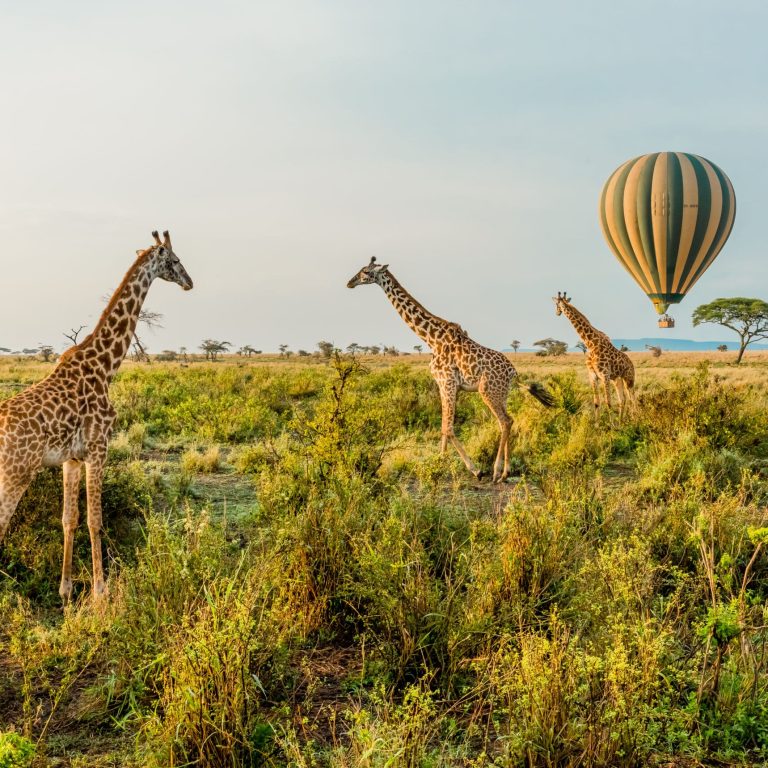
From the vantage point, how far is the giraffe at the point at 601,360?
13461 mm

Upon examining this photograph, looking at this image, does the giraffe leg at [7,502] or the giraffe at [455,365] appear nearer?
the giraffe leg at [7,502]

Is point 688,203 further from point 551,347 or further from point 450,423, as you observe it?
point 551,347

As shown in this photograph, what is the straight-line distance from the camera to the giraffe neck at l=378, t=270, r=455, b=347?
10.2 m

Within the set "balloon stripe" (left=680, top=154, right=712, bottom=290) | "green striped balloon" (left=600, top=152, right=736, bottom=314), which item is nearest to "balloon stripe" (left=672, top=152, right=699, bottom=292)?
"green striped balloon" (left=600, top=152, right=736, bottom=314)

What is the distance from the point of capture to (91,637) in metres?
4.12

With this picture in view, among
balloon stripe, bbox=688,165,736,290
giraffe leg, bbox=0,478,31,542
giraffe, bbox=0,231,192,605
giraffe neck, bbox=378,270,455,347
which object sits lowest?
giraffe leg, bbox=0,478,31,542

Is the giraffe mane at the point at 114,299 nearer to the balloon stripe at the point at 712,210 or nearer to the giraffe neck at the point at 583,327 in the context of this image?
the giraffe neck at the point at 583,327

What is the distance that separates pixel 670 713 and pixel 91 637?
10.3 ft

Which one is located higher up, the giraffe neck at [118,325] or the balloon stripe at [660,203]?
the balloon stripe at [660,203]

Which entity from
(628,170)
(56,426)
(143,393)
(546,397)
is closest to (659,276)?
(628,170)

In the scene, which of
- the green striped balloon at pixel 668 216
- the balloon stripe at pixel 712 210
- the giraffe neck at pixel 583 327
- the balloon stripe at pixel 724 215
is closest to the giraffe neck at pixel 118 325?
the giraffe neck at pixel 583 327

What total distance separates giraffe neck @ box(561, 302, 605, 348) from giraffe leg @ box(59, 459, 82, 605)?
10.7 metres

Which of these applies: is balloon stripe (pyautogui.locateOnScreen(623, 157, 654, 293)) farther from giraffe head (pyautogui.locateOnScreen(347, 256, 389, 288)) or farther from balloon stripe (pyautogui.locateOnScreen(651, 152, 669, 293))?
giraffe head (pyautogui.locateOnScreen(347, 256, 389, 288))

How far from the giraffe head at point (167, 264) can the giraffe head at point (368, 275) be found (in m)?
4.07
